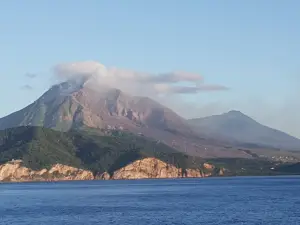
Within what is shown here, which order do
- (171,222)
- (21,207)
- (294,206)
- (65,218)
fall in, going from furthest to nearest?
1. (21,207)
2. (294,206)
3. (65,218)
4. (171,222)

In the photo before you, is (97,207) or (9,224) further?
(97,207)

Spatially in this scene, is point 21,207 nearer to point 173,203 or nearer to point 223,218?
point 173,203

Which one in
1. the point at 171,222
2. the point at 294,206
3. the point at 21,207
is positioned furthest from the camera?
the point at 21,207

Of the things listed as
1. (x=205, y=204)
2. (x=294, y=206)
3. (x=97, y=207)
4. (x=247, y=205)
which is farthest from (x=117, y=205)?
(x=294, y=206)

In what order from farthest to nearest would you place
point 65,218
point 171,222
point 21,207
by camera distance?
1. point 21,207
2. point 65,218
3. point 171,222

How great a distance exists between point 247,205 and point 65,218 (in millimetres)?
40492

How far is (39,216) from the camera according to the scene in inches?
4715

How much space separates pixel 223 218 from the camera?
359 ft

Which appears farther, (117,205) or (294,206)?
(117,205)

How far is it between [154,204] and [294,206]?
99.4 feet

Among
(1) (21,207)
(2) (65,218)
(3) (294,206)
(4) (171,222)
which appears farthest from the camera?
(1) (21,207)

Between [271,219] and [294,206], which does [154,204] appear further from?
[271,219]

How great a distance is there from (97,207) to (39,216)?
63.8ft

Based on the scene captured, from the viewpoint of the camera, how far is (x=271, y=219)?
107 metres
